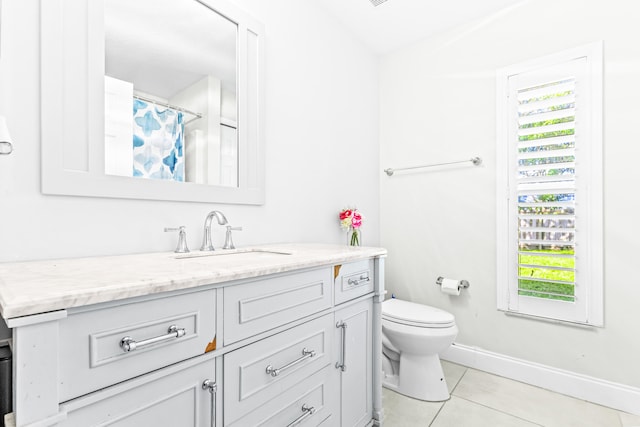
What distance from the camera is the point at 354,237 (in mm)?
2193

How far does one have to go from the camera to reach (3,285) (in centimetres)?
66

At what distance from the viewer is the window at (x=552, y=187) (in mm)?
1816

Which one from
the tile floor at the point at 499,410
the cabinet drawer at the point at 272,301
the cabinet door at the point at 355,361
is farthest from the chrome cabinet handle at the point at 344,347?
the tile floor at the point at 499,410

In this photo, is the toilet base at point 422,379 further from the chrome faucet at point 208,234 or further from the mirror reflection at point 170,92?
the mirror reflection at point 170,92

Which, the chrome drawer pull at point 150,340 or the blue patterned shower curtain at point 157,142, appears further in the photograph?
the blue patterned shower curtain at point 157,142

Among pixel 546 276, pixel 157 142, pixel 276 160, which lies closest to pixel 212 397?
pixel 157 142

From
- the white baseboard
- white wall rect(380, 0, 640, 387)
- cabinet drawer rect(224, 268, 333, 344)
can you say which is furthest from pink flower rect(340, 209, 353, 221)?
the white baseboard

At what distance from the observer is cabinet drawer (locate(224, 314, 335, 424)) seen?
90cm

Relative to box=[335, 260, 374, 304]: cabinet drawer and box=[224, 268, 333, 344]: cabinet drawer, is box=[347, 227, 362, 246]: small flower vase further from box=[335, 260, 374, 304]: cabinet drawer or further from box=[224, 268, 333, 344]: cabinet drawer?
box=[224, 268, 333, 344]: cabinet drawer

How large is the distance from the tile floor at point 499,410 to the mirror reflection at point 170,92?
4.90 ft

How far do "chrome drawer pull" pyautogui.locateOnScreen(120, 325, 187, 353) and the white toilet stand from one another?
1365 millimetres

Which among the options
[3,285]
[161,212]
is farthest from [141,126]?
[3,285]

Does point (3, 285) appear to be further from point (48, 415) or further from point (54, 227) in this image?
point (54, 227)

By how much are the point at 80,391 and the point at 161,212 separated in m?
0.81
